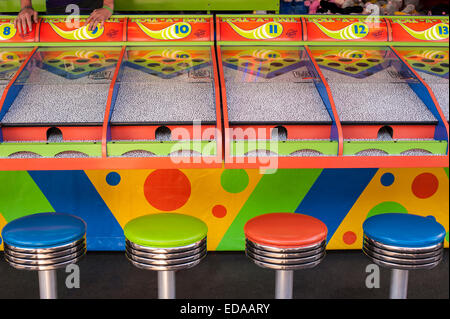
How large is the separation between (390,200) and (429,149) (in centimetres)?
103

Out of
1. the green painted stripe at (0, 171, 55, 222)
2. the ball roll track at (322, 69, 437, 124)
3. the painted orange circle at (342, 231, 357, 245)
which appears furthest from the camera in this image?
the painted orange circle at (342, 231, 357, 245)

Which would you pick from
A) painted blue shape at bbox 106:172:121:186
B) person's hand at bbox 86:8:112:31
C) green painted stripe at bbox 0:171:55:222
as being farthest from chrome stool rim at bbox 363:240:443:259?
green painted stripe at bbox 0:171:55:222

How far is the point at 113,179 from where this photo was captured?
125 inches

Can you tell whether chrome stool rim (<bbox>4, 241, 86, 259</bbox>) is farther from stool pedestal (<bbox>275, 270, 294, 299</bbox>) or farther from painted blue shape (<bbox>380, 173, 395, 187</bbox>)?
painted blue shape (<bbox>380, 173, 395, 187</bbox>)

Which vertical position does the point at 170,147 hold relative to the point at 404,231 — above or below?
above

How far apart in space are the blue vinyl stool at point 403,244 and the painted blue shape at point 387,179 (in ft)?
3.26

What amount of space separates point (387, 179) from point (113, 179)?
5.77ft

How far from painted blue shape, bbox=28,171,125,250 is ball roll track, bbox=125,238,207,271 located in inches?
47.6

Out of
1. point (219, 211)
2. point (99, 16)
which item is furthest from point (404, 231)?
point (99, 16)

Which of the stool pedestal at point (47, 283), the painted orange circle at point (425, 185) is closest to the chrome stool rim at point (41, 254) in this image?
the stool pedestal at point (47, 283)

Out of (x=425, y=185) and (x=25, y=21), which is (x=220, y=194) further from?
(x=25, y=21)

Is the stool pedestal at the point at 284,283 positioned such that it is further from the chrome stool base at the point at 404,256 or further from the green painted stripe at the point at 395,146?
the green painted stripe at the point at 395,146

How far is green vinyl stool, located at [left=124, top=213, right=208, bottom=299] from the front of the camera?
201 centimetres

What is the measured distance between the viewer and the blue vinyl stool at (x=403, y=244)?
2.07 m
